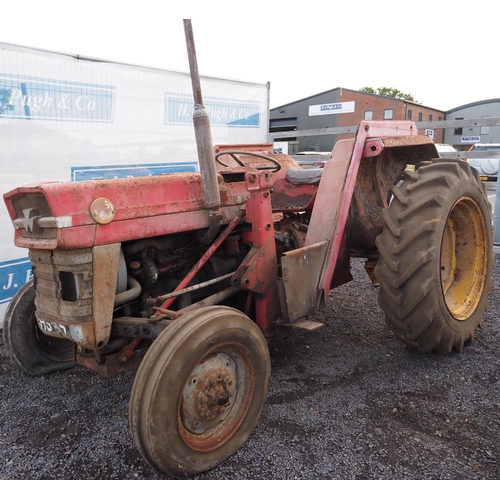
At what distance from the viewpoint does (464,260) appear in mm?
3641

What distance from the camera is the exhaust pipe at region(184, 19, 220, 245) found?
2141mm

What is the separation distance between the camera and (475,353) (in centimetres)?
344

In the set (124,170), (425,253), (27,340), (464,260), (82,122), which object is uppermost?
(82,122)

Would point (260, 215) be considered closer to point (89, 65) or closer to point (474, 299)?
point (474, 299)

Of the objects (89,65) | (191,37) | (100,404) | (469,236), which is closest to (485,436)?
(469,236)

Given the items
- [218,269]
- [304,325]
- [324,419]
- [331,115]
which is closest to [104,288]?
[218,269]

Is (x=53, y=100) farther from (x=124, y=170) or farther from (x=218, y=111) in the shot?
(x=218, y=111)

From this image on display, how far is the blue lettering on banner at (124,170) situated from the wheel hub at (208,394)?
270 cm

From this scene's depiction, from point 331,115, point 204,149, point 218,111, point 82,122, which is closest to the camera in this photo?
point 204,149

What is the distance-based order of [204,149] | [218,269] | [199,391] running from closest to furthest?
[199,391]
[204,149]
[218,269]

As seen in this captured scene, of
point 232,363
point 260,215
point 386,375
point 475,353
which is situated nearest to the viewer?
point 232,363

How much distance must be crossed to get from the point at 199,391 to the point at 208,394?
50 mm

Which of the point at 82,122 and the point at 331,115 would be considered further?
the point at 331,115
